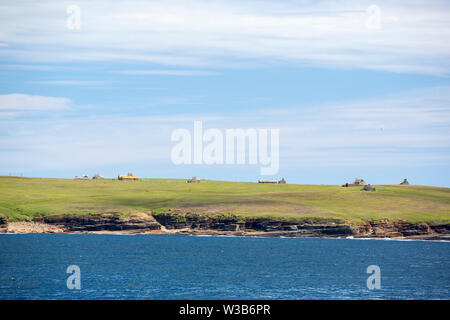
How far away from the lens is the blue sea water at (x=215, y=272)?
285 feet

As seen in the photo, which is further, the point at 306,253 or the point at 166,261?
the point at 306,253

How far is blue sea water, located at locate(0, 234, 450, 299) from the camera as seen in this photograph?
86.9 metres

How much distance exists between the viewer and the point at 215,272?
114 metres

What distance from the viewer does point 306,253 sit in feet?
532

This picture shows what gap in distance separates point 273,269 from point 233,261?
57.9ft
